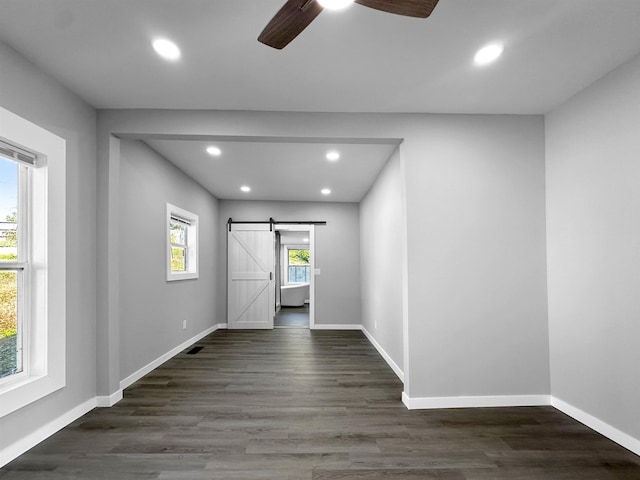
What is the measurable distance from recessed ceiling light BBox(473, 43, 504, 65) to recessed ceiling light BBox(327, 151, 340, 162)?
201 centimetres

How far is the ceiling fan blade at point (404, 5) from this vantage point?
1457 mm

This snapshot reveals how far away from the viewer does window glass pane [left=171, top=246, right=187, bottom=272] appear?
5152 millimetres

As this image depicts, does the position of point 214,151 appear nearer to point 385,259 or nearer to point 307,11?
point 385,259

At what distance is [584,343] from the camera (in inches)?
110

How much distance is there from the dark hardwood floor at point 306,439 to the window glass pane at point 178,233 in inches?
81.5

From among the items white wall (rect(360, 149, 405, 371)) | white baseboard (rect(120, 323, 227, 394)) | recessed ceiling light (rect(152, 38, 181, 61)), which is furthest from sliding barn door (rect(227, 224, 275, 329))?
recessed ceiling light (rect(152, 38, 181, 61))

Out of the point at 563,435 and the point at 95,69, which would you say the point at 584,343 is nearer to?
the point at 563,435

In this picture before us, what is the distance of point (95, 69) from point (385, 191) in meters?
3.30

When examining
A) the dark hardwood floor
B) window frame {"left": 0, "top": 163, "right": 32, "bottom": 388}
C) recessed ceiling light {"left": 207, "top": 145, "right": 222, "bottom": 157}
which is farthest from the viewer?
recessed ceiling light {"left": 207, "top": 145, "right": 222, "bottom": 157}

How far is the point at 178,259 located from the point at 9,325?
9.64 feet

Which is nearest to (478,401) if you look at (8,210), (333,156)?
(333,156)

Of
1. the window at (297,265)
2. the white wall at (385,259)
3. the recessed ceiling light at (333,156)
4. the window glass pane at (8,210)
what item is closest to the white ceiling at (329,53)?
the window glass pane at (8,210)

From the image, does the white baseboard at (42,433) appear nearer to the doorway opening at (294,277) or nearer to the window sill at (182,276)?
the window sill at (182,276)

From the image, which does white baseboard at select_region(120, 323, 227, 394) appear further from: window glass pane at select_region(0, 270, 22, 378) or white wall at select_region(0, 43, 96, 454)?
window glass pane at select_region(0, 270, 22, 378)
